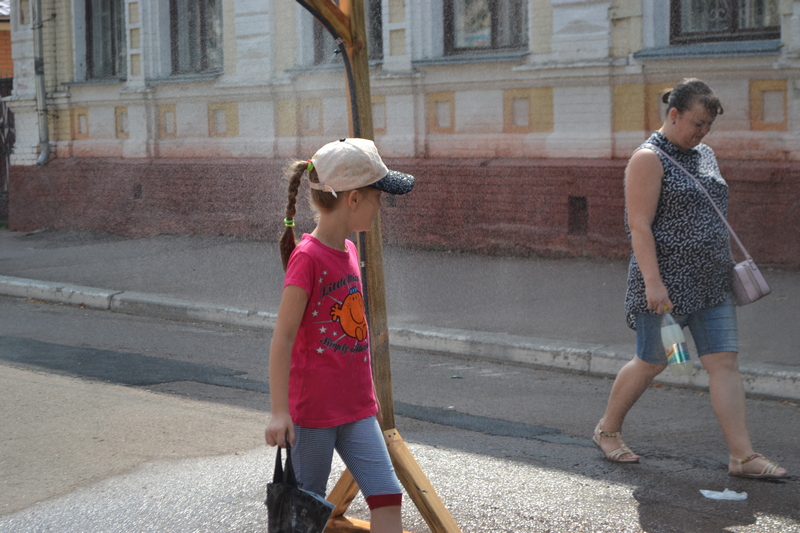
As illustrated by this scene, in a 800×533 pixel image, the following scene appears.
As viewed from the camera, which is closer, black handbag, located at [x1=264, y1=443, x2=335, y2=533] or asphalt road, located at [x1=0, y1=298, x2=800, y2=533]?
black handbag, located at [x1=264, y1=443, x2=335, y2=533]

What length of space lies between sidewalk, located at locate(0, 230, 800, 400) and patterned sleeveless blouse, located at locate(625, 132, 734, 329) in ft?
6.18

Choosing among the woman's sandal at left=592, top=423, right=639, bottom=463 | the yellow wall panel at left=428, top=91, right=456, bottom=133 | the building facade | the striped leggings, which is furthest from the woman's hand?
the yellow wall panel at left=428, top=91, right=456, bottom=133

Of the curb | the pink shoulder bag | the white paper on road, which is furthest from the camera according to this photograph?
the curb

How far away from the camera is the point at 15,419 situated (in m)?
5.73

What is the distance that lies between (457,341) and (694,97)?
3.50 m

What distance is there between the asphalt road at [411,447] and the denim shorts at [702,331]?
0.54m

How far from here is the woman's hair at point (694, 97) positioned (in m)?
4.47

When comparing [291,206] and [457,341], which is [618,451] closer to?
[291,206]

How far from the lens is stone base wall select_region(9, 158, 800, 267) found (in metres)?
9.75

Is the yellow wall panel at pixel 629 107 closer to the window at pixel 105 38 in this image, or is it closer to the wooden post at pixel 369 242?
the wooden post at pixel 369 242

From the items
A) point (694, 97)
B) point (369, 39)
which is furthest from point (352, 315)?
point (369, 39)

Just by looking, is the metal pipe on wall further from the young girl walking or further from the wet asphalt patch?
the young girl walking

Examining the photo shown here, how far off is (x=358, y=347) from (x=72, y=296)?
26.1 feet

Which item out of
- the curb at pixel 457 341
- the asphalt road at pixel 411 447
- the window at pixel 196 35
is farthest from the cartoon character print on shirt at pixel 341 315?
the window at pixel 196 35
